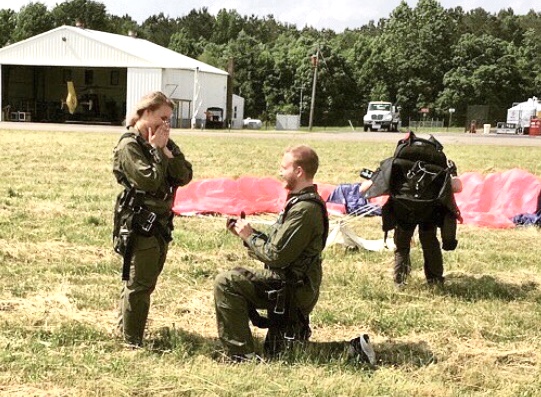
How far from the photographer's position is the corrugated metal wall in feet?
148

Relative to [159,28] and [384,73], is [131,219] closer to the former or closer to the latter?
[384,73]

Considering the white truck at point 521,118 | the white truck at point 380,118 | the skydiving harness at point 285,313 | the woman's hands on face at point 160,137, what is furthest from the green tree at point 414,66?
the woman's hands on face at point 160,137

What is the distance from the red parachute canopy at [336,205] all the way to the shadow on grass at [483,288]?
304 centimetres

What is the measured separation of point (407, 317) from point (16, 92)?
176 ft

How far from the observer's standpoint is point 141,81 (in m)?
45.8

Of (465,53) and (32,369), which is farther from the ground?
(465,53)

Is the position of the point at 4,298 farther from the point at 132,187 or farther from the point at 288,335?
the point at 288,335

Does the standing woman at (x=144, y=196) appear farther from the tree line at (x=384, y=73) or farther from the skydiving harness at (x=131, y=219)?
the tree line at (x=384, y=73)

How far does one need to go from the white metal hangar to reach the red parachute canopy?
116 ft

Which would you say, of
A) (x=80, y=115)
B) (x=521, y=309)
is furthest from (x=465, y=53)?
(x=521, y=309)

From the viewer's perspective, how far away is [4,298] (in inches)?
211

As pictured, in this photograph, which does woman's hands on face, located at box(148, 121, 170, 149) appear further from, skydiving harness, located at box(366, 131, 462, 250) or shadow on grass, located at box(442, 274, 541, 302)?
shadow on grass, located at box(442, 274, 541, 302)

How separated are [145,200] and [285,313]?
108cm

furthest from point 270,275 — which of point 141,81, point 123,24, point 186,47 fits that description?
point 123,24
